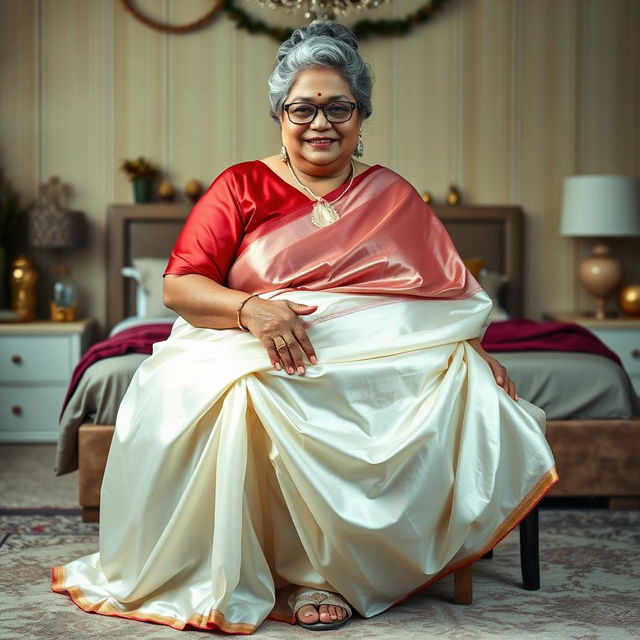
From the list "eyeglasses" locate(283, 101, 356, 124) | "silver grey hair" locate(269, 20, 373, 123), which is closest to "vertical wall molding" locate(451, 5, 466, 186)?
"silver grey hair" locate(269, 20, 373, 123)

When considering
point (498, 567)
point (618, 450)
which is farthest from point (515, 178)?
point (498, 567)

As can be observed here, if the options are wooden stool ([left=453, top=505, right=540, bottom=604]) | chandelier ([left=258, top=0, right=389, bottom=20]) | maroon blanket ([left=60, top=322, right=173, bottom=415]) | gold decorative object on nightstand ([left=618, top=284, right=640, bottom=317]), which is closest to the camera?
wooden stool ([left=453, top=505, right=540, bottom=604])

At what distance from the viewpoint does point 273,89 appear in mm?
2398

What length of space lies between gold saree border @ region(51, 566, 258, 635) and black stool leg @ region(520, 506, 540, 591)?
745 millimetres

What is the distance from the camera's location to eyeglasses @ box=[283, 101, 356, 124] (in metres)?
2.35

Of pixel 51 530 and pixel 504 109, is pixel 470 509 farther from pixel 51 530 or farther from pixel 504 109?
pixel 504 109

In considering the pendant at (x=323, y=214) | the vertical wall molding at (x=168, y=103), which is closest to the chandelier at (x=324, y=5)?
the vertical wall molding at (x=168, y=103)

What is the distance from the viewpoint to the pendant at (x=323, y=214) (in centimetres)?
237

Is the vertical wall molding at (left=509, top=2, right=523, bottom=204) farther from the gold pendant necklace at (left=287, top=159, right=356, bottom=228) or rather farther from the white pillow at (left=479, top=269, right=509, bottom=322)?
the gold pendant necklace at (left=287, top=159, right=356, bottom=228)

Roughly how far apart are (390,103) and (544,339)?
210cm

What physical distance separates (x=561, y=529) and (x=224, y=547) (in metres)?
1.48

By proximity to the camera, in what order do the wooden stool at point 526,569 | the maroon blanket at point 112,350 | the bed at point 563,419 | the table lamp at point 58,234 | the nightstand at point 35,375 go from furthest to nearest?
the table lamp at point 58,234
the nightstand at point 35,375
the maroon blanket at point 112,350
the bed at point 563,419
the wooden stool at point 526,569

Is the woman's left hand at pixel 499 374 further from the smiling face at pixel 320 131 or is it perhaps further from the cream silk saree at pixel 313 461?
the smiling face at pixel 320 131

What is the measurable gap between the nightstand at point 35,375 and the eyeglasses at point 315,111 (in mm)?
2549
